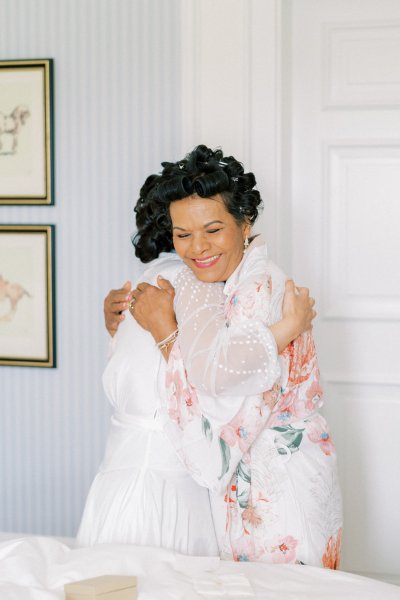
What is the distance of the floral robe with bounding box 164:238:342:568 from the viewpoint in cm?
181

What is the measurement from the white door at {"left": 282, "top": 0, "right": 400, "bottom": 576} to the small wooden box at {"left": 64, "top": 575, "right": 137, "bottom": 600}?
153 centimetres

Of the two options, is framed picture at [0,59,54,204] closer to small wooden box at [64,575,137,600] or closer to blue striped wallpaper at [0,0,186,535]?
blue striped wallpaper at [0,0,186,535]

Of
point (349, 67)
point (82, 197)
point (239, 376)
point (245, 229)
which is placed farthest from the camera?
point (82, 197)

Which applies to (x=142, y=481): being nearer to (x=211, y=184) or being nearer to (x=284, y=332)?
(x=284, y=332)

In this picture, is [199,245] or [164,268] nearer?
[199,245]

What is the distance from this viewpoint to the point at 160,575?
1.49 m

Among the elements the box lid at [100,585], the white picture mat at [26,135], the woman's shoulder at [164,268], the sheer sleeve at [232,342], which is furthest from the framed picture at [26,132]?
the box lid at [100,585]

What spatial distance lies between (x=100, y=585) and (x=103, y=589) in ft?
0.04

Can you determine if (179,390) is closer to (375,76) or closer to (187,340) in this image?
(187,340)

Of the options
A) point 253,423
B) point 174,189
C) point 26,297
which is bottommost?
point 253,423

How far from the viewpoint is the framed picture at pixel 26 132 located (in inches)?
110

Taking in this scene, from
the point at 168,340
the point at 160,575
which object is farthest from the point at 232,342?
the point at 160,575

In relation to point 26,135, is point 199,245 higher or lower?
lower

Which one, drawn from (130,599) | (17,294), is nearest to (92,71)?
(17,294)
